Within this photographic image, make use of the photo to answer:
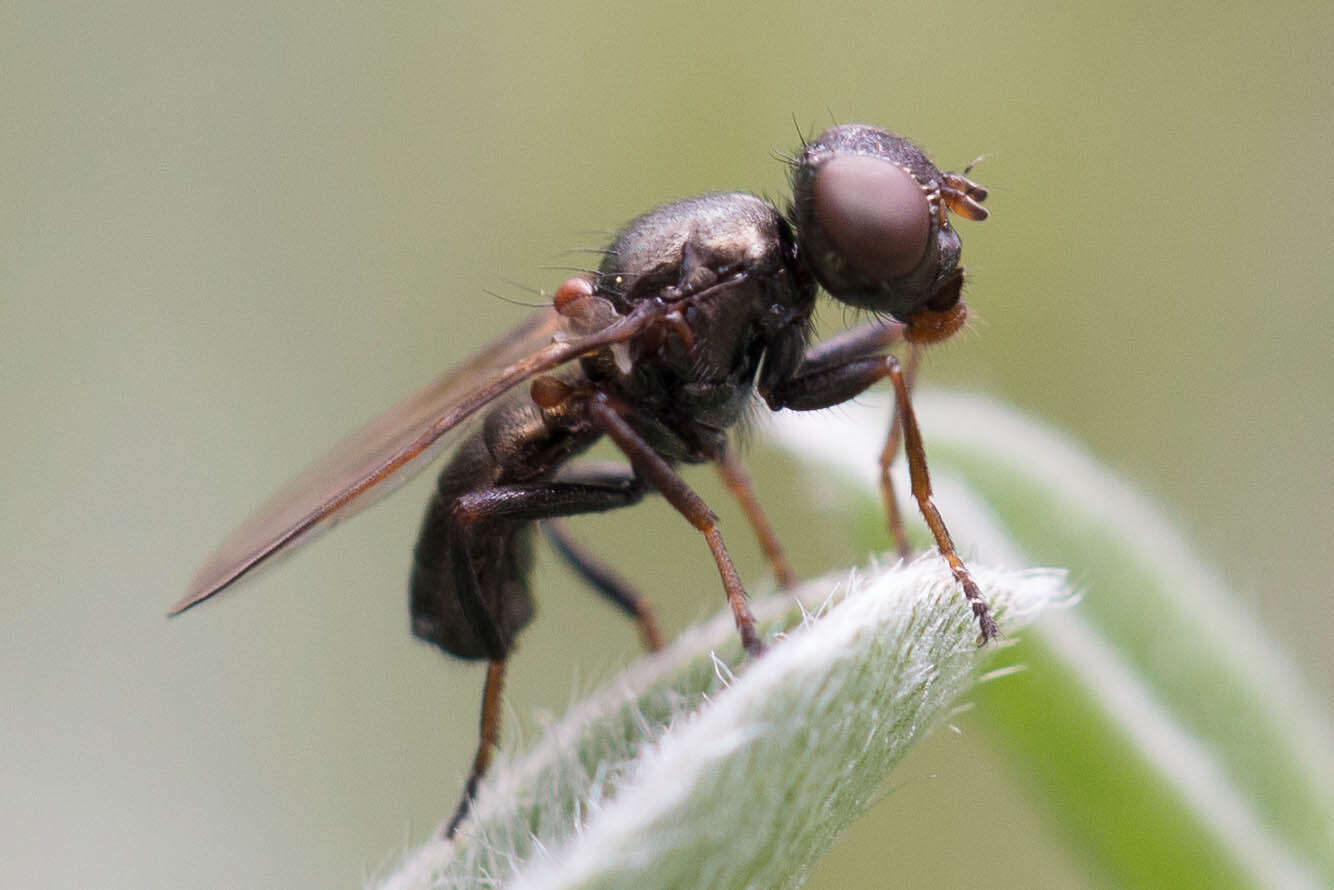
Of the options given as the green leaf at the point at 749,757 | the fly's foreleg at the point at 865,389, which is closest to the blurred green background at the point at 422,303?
the fly's foreleg at the point at 865,389

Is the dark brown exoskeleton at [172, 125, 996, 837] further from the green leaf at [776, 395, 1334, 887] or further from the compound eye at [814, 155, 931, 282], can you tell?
the green leaf at [776, 395, 1334, 887]

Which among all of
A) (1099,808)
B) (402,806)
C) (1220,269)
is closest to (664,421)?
(1099,808)

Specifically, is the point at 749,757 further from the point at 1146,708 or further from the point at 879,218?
the point at 879,218

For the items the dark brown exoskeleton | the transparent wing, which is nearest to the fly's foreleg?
the dark brown exoskeleton

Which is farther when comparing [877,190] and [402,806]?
[402,806]

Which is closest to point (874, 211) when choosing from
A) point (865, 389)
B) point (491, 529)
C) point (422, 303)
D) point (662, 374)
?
point (865, 389)

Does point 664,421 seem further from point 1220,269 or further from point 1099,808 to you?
point 1220,269
